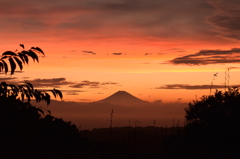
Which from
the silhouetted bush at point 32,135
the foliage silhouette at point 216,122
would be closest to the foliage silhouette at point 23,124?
the silhouetted bush at point 32,135

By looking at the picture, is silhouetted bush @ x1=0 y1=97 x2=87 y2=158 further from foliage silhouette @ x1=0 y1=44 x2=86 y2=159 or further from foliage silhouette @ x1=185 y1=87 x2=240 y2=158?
foliage silhouette @ x1=185 y1=87 x2=240 y2=158

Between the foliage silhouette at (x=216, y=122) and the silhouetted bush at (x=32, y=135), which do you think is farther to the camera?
the foliage silhouette at (x=216, y=122)

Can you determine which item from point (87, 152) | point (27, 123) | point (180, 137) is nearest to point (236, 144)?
point (180, 137)

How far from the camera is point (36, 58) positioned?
7543 millimetres

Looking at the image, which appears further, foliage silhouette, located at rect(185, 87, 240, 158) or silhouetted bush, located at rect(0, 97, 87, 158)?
foliage silhouette, located at rect(185, 87, 240, 158)

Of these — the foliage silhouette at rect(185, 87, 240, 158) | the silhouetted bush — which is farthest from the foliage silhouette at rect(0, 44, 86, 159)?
the foliage silhouette at rect(185, 87, 240, 158)

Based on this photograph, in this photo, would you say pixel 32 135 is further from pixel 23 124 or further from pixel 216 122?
pixel 216 122

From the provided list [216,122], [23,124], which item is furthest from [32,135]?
[216,122]

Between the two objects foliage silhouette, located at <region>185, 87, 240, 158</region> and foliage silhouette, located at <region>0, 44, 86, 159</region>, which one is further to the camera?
foliage silhouette, located at <region>185, 87, 240, 158</region>

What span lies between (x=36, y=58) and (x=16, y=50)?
1.79ft

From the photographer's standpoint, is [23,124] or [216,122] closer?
[23,124]

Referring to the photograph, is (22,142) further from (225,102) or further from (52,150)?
(225,102)

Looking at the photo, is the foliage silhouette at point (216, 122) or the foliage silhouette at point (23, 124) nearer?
the foliage silhouette at point (23, 124)

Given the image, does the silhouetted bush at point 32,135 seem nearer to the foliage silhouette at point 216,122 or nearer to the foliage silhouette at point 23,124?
the foliage silhouette at point 23,124
